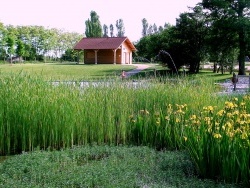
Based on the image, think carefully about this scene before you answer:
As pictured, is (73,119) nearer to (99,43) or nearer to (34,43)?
(99,43)

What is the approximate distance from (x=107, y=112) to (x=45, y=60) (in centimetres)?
5102

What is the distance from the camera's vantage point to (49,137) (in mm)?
5340

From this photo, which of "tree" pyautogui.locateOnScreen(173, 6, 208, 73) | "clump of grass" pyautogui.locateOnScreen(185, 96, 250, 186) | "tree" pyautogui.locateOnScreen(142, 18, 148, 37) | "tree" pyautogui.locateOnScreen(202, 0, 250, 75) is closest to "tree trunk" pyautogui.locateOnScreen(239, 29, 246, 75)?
"tree" pyautogui.locateOnScreen(202, 0, 250, 75)

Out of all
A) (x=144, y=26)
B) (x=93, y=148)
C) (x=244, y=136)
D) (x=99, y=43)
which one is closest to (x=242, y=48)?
(x=93, y=148)

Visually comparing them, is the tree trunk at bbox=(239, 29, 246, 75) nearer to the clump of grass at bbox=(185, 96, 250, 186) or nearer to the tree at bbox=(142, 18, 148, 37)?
the clump of grass at bbox=(185, 96, 250, 186)

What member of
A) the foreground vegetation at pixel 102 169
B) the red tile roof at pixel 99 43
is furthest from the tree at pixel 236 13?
the red tile roof at pixel 99 43

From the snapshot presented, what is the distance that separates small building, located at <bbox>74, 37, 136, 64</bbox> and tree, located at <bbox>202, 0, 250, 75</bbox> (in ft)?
68.8

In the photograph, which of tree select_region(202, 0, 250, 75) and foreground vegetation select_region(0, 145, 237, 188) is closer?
foreground vegetation select_region(0, 145, 237, 188)

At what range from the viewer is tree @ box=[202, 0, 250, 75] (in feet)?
64.3

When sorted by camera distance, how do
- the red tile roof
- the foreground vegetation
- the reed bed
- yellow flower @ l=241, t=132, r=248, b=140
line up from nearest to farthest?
yellow flower @ l=241, t=132, r=248, b=140
the foreground vegetation
the reed bed
the red tile roof

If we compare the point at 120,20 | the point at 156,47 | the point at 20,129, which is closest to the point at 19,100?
the point at 20,129

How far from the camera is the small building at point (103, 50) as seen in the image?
41.5 m

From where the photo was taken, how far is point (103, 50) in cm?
4262

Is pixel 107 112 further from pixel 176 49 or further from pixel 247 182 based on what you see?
pixel 176 49
